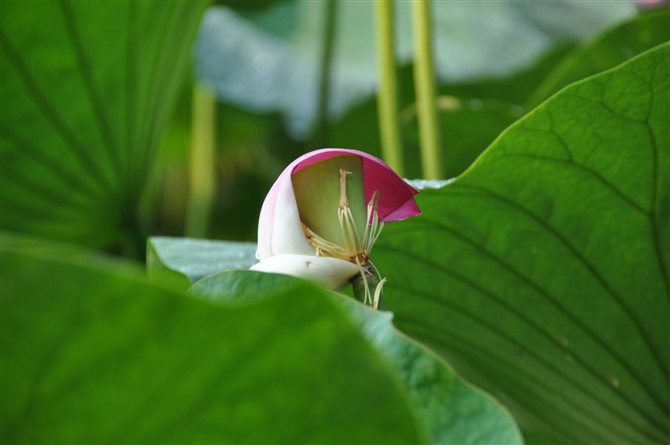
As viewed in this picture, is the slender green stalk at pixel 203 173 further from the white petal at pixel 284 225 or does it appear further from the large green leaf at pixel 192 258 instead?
the white petal at pixel 284 225

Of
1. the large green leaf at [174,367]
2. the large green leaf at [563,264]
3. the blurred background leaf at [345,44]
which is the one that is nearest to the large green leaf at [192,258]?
the large green leaf at [563,264]

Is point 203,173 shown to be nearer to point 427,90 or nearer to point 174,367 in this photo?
point 427,90

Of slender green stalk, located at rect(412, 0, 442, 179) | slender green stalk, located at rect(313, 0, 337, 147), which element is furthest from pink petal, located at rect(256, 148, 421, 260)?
slender green stalk, located at rect(313, 0, 337, 147)

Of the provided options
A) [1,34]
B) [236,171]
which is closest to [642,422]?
[1,34]

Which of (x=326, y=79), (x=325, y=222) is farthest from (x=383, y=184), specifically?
(x=326, y=79)

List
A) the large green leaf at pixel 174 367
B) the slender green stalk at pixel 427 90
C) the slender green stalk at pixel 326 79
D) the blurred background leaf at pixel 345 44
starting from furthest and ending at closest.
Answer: the blurred background leaf at pixel 345 44, the slender green stalk at pixel 326 79, the slender green stalk at pixel 427 90, the large green leaf at pixel 174 367

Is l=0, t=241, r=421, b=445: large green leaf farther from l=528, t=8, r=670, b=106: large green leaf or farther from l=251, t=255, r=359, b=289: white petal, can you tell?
l=528, t=8, r=670, b=106: large green leaf
